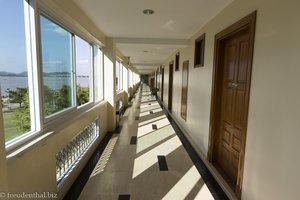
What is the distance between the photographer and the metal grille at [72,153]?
7.15 ft

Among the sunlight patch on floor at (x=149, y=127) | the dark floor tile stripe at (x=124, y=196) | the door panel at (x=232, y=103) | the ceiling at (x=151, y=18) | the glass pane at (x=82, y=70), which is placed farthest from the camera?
the sunlight patch on floor at (x=149, y=127)

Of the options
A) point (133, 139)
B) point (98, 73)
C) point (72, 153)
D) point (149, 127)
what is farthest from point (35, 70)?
point (149, 127)

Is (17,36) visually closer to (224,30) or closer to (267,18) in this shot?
(267,18)

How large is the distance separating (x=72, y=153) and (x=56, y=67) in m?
1.20

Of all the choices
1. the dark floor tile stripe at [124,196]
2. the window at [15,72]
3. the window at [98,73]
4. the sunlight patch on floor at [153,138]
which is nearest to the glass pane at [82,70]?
the window at [98,73]

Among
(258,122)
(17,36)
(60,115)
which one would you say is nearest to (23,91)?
(17,36)

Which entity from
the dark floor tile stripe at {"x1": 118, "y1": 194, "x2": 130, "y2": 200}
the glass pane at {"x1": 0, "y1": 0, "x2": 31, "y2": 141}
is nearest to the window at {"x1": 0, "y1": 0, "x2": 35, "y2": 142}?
the glass pane at {"x1": 0, "y1": 0, "x2": 31, "y2": 141}

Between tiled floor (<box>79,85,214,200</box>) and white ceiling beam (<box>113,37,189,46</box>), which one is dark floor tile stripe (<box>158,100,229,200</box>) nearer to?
tiled floor (<box>79,85,214,200</box>)

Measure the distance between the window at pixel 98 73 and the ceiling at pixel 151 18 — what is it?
1.59ft

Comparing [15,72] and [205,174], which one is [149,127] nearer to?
[205,174]

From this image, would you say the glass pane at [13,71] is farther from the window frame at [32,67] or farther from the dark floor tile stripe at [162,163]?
the dark floor tile stripe at [162,163]

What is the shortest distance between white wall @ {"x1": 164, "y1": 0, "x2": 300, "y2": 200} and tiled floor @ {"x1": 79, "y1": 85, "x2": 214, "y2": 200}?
Result: 31.0 inches

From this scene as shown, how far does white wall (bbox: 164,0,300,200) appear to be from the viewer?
→ 4.40 ft

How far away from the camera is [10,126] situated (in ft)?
4.81
